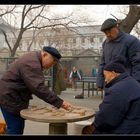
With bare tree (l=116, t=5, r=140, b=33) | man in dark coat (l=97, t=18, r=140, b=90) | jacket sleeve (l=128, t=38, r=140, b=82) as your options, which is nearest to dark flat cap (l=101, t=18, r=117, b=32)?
man in dark coat (l=97, t=18, r=140, b=90)

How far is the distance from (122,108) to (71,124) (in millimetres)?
3034

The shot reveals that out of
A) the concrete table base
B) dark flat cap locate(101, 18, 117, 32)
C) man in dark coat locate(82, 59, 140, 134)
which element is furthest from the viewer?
dark flat cap locate(101, 18, 117, 32)

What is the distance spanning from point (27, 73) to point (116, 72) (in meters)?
0.96

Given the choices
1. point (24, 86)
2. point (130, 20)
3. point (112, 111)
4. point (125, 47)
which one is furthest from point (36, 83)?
point (130, 20)

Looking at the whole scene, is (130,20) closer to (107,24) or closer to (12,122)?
(107,24)

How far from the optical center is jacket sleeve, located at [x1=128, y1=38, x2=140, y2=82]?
405 centimetres

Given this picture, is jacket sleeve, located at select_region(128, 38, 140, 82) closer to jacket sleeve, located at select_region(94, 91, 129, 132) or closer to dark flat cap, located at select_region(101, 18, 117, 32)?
dark flat cap, located at select_region(101, 18, 117, 32)

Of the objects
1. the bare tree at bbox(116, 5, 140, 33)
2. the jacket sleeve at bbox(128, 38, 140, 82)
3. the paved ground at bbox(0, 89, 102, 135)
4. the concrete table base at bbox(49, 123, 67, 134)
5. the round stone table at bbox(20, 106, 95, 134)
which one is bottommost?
the paved ground at bbox(0, 89, 102, 135)

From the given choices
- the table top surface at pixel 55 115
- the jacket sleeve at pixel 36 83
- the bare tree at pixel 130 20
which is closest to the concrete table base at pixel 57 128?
the table top surface at pixel 55 115

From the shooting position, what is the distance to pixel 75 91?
11094 millimetres

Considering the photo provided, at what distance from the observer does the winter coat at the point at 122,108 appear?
269 centimetres

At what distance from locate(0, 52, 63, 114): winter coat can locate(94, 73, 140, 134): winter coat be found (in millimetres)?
739
